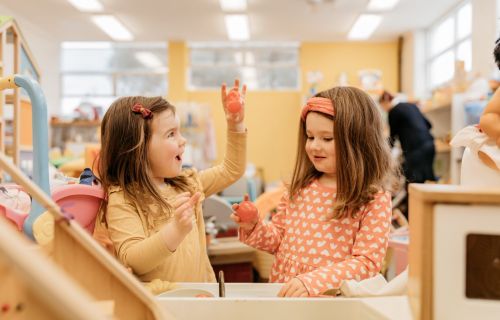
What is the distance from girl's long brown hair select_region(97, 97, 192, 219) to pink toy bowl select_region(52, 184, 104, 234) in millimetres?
51

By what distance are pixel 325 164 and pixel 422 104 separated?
523 cm

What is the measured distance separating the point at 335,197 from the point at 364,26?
Result: 642 cm

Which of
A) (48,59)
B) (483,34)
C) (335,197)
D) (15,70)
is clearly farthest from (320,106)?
(48,59)

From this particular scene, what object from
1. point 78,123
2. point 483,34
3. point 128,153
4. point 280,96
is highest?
point 483,34

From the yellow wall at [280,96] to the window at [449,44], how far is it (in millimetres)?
784

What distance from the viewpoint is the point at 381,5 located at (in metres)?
6.07

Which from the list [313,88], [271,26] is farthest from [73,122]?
[313,88]

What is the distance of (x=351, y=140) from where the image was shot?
4.01 ft

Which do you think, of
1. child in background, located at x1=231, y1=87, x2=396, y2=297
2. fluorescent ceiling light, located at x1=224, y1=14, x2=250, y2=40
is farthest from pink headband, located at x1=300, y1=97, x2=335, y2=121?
fluorescent ceiling light, located at x1=224, y1=14, x2=250, y2=40

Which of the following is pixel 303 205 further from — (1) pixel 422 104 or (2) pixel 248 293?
(1) pixel 422 104

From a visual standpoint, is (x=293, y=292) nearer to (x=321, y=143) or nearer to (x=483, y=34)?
(x=321, y=143)

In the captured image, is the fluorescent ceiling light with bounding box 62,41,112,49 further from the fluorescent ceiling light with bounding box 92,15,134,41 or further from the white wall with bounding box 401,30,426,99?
the white wall with bounding box 401,30,426,99

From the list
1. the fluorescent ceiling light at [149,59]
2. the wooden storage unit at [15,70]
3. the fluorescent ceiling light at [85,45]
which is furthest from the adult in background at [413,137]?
the fluorescent ceiling light at [85,45]

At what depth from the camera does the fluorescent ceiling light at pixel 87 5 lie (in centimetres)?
594
